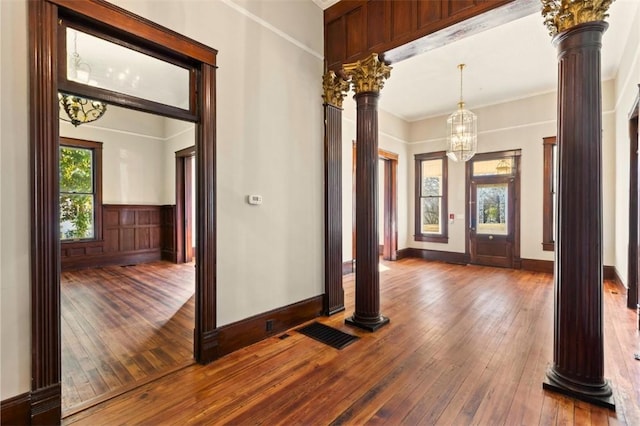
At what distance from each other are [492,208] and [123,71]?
23.0ft

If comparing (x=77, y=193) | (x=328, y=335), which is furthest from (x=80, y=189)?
(x=328, y=335)

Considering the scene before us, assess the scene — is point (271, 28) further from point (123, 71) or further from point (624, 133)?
point (624, 133)

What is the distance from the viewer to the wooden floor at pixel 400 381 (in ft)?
6.31

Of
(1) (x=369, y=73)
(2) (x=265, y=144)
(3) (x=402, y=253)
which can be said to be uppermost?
(1) (x=369, y=73)

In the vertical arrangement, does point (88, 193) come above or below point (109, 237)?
above

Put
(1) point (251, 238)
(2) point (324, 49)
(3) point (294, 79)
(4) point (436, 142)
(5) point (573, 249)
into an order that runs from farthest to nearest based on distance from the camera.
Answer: (4) point (436, 142) < (2) point (324, 49) < (3) point (294, 79) < (1) point (251, 238) < (5) point (573, 249)

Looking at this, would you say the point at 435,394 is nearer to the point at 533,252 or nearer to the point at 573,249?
the point at 573,249

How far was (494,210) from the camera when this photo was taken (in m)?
6.72

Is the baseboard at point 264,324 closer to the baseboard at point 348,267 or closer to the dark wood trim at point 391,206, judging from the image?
the baseboard at point 348,267

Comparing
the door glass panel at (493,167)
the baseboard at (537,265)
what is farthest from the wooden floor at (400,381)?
the door glass panel at (493,167)

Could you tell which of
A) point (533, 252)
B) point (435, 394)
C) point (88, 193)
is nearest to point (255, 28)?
point (435, 394)

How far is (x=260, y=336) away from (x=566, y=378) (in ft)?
8.20

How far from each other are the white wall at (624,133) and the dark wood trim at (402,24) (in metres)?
2.37

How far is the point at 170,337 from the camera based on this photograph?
3.11m
